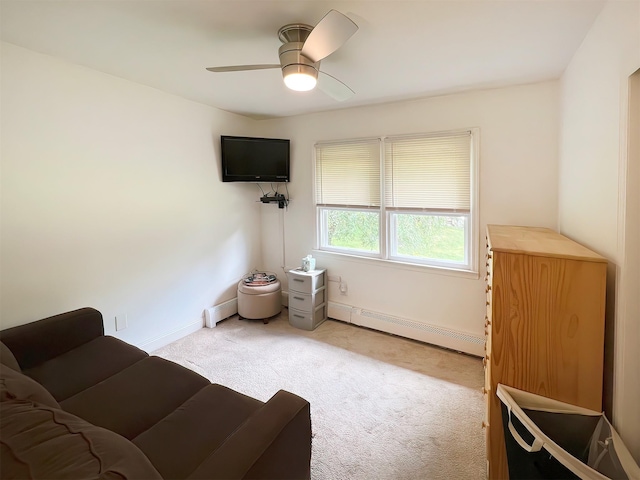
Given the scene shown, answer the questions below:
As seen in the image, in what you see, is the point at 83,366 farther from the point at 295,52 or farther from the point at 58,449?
the point at 295,52

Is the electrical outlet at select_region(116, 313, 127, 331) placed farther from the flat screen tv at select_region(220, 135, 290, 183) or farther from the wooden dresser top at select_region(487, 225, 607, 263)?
the wooden dresser top at select_region(487, 225, 607, 263)

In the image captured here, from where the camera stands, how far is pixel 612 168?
4.60 ft

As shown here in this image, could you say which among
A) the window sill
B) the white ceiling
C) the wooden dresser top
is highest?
the white ceiling

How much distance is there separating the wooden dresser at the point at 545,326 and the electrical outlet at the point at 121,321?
9.49ft

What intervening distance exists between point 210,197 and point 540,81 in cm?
331

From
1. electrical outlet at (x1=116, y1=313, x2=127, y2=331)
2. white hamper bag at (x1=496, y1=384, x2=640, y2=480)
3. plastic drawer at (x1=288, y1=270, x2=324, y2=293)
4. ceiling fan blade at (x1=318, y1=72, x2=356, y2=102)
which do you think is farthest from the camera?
plastic drawer at (x1=288, y1=270, x2=324, y2=293)

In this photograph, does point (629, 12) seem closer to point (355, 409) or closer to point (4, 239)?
point (355, 409)

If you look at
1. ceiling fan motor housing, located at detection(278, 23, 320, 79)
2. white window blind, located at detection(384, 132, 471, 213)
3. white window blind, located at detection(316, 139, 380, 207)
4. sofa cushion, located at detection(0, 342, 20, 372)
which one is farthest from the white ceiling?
sofa cushion, located at detection(0, 342, 20, 372)

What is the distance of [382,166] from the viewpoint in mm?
3338

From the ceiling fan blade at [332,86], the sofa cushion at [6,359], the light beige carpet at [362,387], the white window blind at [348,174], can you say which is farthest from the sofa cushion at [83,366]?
the white window blind at [348,174]

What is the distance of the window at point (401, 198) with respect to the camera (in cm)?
298

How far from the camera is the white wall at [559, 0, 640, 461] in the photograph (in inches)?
49.7

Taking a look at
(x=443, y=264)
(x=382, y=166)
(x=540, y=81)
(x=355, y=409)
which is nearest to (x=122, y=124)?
(x=382, y=166)

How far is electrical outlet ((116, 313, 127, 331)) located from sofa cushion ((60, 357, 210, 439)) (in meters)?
1.03
